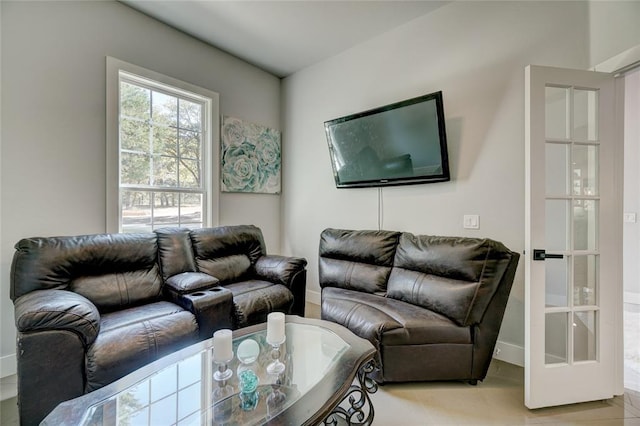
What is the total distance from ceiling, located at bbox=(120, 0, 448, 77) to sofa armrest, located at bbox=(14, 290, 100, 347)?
261 cm

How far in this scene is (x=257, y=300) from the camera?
2402 millimetres

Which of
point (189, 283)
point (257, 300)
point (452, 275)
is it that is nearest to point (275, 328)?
point (257, 300)

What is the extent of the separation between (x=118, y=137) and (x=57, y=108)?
1.44ft

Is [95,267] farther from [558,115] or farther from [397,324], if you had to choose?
[558,115]

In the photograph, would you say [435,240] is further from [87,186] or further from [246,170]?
[87,186]

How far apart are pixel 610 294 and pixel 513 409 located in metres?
0.96

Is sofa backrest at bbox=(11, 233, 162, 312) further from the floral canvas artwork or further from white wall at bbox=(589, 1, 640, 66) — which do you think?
white wall at bbox=(589, 1, 640, 66)

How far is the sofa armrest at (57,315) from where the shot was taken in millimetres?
1433

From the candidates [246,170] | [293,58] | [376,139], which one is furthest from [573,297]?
[293,58]

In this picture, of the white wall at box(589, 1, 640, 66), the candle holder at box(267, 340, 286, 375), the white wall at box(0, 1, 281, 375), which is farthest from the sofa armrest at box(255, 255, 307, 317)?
the white wall at box(589, 1, 640, 66)

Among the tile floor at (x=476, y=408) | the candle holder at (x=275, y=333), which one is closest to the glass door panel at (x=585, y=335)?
the tile floor at (x=476, y=408)

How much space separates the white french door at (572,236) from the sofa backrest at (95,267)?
283 cm

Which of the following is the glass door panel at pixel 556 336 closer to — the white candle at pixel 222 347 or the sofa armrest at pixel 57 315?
the white candle at pixel 222 347

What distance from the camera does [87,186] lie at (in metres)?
2.40
